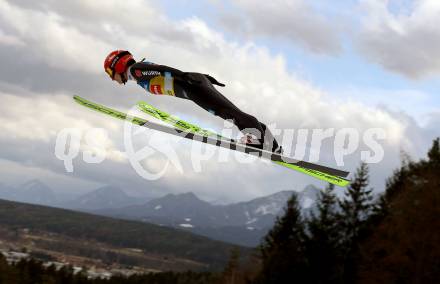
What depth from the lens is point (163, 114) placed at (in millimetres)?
15859

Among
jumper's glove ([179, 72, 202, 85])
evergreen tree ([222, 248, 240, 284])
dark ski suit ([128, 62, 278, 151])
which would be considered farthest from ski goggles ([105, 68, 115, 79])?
evergreen tree ([222, 248, 240, 284])

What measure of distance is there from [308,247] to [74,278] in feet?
181

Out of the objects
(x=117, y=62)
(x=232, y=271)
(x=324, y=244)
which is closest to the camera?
(x=117, y=62)

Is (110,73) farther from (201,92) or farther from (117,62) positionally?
(201,92)

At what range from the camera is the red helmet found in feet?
44.5

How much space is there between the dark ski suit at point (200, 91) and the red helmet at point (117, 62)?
4.06ft

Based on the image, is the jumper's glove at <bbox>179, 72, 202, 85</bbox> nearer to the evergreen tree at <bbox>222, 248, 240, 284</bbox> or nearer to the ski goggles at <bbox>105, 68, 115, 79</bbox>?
the ski goggles at <bbox>105, 68, 115, 79</bbox>

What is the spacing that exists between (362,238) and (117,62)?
2875cm

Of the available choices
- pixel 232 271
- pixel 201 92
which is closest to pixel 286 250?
pixel 232 271

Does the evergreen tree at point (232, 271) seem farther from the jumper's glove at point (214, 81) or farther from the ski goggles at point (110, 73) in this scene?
the jumper's glove at point (214, 81)

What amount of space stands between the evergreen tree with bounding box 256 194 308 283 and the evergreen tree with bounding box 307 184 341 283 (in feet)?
2.64

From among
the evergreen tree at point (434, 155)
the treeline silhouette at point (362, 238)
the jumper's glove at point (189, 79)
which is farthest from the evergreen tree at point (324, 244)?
the jumper's glove at point (189, 79)

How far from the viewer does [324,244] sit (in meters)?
36.3

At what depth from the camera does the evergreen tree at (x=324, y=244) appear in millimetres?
34969
